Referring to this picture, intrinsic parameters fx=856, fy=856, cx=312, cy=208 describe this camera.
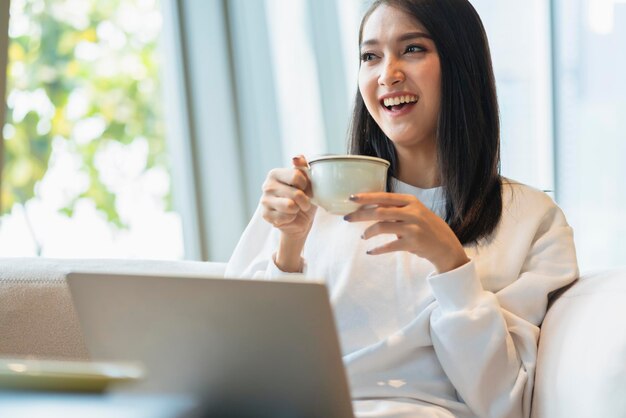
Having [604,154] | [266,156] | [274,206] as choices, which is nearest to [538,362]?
[274,206]

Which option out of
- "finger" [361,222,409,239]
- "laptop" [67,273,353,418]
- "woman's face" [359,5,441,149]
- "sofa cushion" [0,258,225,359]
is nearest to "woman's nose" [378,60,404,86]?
"woman's face" [359,5,441,149]

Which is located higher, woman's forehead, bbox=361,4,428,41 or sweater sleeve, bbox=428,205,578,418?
woman's forehead, bbox=361,4,428,41

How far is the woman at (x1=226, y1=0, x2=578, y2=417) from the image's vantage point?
139 centimetres

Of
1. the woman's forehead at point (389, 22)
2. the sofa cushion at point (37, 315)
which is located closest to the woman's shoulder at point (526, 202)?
the woman's forehead at point (389, 22)

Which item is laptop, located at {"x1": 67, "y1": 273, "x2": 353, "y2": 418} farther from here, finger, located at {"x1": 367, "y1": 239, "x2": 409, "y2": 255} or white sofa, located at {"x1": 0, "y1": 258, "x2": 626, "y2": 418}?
finger, located at {"x1": 367, "y1": 239, "x2": 409, "y2": 255}

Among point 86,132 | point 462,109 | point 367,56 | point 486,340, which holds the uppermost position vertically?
point 367,56

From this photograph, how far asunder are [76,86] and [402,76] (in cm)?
345

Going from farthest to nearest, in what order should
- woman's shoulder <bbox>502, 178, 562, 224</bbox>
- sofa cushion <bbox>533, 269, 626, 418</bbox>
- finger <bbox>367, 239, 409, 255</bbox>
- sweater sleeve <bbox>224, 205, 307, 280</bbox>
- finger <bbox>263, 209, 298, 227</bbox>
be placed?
sweater sleeve <bbox>224, 205, 307, 280</bbox>, woman's shoulder <bbox>502, 178, 562, 224</bbox>, finger <bbox>263, 209, 298, 227</bbox>, finger <bbox>367, 239, 409, 255</bbox>, sofa cushion <bbox>533, 269, 626, 418</bbox>

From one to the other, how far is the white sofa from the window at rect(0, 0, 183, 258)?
281cm

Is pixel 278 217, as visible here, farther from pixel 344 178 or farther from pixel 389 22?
pixel 389 22

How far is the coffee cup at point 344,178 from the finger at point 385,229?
0.21 feet

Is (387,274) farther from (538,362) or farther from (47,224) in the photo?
(47,224)

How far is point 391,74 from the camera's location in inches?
64.0

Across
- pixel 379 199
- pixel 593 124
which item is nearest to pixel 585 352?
pixel 379 199
